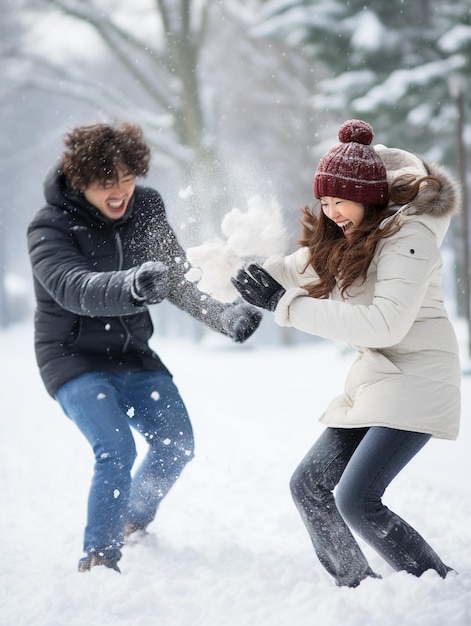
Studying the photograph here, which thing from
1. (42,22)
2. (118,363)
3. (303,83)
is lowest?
(118,363)

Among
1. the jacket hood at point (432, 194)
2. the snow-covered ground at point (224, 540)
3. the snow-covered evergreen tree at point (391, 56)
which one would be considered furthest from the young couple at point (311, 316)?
the snow-covered evergreen tree at point (391, 56)

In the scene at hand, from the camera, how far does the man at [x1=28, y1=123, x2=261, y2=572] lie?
326 centimetres

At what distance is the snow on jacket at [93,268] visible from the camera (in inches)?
132

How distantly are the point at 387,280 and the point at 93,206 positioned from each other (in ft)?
4.89

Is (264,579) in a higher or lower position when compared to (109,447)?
lower

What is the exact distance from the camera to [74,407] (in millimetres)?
3396

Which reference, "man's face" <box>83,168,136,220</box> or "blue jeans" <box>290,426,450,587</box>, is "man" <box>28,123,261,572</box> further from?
"blue jeans" <box>290,426,450,587</box>

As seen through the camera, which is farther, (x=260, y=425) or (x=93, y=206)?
(x=260, y=425)

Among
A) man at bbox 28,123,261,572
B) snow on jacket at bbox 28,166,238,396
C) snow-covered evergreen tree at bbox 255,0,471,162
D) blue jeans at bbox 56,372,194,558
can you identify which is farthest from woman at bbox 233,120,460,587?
snow-covered evergreen tree at bbox 255,0,471,162

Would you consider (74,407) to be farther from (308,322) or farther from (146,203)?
(308,322)

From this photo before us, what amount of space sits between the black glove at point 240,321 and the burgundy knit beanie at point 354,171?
70 cm

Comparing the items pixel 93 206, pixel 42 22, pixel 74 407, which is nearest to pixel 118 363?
pixel 74 407

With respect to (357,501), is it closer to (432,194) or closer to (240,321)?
(240,321)

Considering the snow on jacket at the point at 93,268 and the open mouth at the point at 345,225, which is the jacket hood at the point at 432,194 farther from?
the snow on jacket at the point at 93,268
